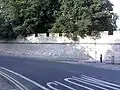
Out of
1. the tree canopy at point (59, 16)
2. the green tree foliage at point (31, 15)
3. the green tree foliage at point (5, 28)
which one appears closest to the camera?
the tree canopy at point (59, 16)

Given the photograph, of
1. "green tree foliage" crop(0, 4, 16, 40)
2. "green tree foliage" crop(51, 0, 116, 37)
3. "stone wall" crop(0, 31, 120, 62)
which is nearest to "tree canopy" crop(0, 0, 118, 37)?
"green tree foliage" crop(51, 0, 116, 37)

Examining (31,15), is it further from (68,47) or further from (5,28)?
(68,47)

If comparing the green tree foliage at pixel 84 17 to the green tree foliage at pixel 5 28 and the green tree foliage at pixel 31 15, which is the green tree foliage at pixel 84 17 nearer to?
the green tree foliage at pixel 31 15

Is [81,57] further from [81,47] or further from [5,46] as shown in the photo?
[5,46]

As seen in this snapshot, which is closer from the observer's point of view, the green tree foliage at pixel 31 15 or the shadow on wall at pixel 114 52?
the shadow on wall at pixel 114 52

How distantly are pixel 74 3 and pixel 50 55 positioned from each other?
8467 millimetres

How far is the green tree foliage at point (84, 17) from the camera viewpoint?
3681 cm

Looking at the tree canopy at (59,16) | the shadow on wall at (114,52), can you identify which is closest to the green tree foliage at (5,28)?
the tree canopy at (59,16)

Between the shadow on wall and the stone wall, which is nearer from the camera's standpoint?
the shadow on wall

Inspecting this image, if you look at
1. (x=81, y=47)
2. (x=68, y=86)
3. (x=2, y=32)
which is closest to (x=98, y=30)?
(x=81, y=47)

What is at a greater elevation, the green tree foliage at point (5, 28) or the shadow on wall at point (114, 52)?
the green tree foliage at point (5, 28)

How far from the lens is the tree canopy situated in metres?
37.3

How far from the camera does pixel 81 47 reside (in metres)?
38.6

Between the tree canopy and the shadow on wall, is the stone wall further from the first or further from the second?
the tree canopy
